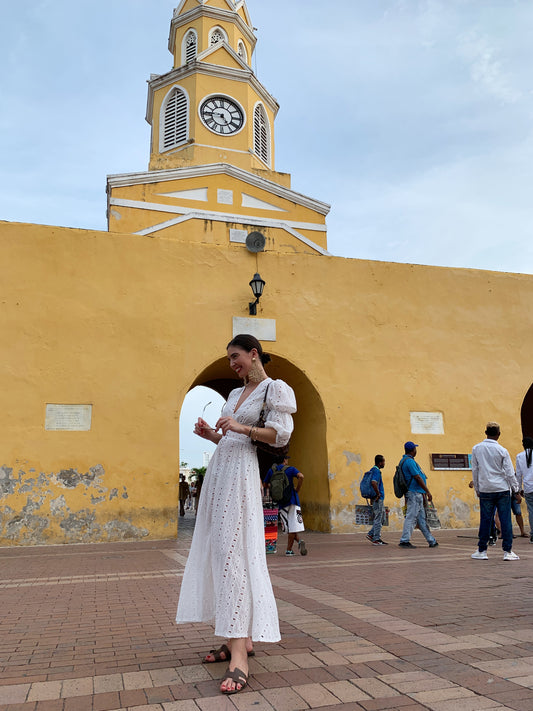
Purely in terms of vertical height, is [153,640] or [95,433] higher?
[95,433]

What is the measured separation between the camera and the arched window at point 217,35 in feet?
81.0

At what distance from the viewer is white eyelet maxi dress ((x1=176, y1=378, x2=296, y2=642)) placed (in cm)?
314

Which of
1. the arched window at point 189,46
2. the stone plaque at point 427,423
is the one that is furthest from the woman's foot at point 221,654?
the arched window at point 189,46

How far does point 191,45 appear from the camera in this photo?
24875 mm

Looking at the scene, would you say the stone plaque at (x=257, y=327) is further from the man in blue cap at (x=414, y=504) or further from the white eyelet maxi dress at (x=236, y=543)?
the white eyelet maxi dress at (x=236, y=543)

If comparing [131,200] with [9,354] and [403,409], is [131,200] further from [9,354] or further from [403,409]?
[403,409]

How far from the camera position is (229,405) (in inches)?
145

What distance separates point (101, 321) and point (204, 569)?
8045 millimetres

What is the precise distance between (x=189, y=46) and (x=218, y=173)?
28.4 feet

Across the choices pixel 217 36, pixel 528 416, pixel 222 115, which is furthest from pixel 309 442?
pixel 217 36

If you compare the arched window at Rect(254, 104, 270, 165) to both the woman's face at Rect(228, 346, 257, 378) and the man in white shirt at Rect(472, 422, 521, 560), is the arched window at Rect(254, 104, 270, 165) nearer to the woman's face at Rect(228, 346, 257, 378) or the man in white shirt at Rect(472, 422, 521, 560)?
the man in white shirt at Rect(472, 422, 521, 560)

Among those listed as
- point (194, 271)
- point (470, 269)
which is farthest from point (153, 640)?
point (470, 269)

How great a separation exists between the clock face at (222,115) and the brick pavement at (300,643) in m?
19.0

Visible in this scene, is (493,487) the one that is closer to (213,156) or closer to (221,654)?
(221,654)
